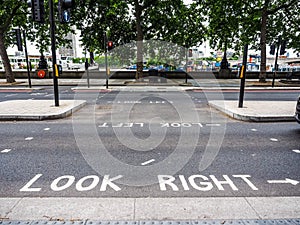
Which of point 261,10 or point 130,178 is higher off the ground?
point 261,10

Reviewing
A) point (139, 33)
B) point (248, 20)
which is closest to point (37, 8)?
point (139, 33)

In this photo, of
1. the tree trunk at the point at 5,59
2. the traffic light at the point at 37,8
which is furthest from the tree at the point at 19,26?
the traffic light at the point at 37,8

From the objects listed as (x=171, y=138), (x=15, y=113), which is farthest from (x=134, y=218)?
(x=15, y=113)

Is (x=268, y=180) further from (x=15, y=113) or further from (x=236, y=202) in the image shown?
(x=15, y=113)

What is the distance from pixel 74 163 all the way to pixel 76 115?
190 inches

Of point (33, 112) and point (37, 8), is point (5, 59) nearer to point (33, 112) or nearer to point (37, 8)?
point (37, 8)

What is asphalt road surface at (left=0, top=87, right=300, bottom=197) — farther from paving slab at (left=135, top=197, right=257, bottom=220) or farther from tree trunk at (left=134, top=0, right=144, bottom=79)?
tree trunk at (left=134, top=0, right=144, bottom=79)

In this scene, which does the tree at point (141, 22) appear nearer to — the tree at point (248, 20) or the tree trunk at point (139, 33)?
the tree trunk at point (139, 33)

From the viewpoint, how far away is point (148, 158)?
4887 mm

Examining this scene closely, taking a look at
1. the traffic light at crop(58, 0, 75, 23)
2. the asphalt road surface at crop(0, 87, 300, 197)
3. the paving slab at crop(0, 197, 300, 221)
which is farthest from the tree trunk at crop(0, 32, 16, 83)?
the paving slab at crop(0, 197, 300, 221)

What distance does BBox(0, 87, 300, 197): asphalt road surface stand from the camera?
11.9 feet

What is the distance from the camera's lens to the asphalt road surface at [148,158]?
3.64 m

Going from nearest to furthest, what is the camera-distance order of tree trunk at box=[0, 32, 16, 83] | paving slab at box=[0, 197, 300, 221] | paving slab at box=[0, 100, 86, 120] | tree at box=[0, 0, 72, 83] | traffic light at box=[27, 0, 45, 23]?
paving slab at box=[0, 197, 300, 221] → paving slab at box=[0, 100, 86, 120] → traffic light at box=[27, 0, 45, 23] → tree at box=[0, 0, 72, 83] → tree trunk at box=[0, 32, 16, 83]

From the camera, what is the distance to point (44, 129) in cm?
707
